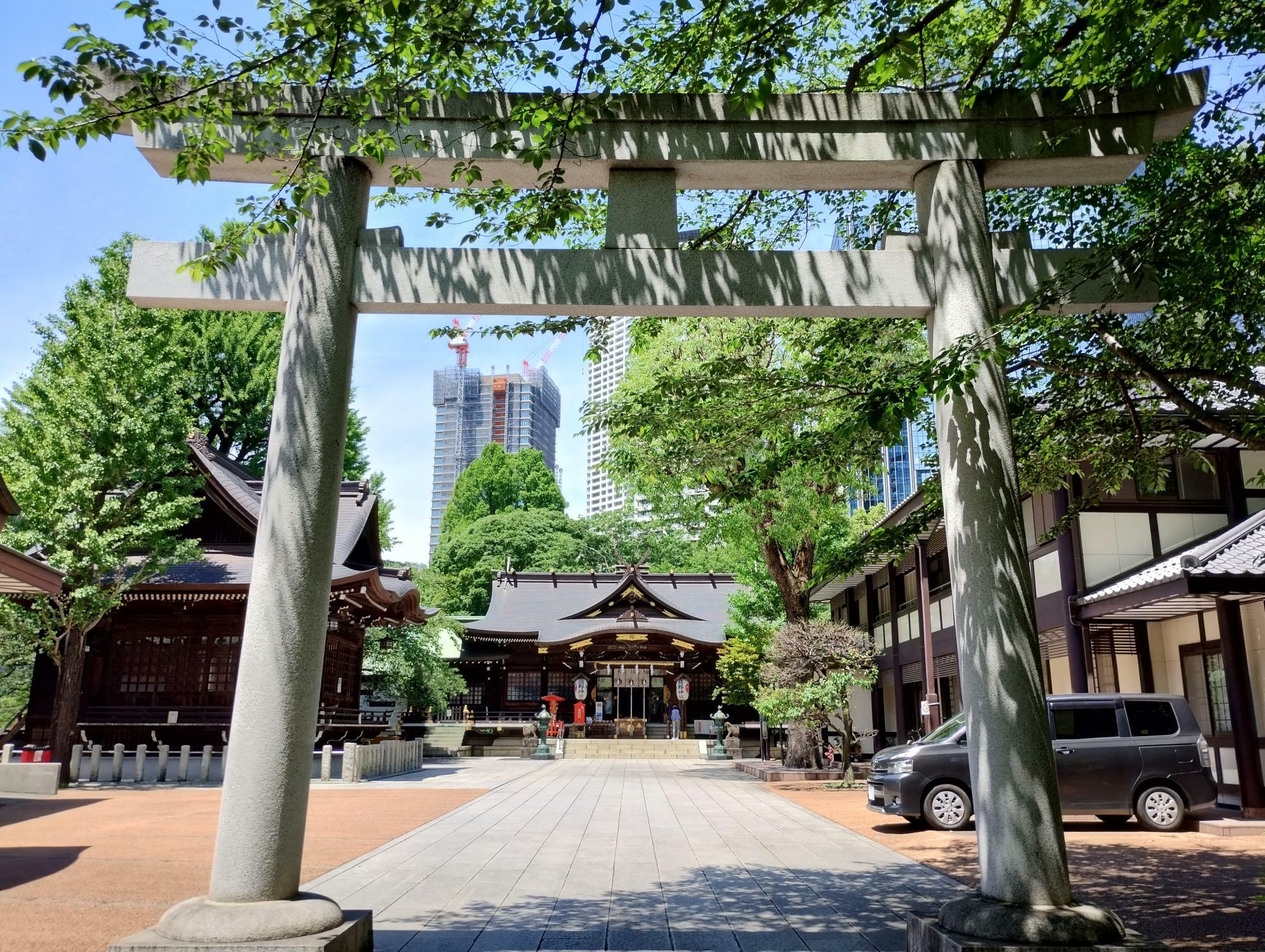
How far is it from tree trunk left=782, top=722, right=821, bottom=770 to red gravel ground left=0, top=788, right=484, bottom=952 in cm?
754

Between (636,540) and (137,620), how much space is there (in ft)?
125

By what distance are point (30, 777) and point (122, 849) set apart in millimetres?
7191

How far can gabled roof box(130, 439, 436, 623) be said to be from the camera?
19.9 m

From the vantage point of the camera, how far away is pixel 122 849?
31.2ft

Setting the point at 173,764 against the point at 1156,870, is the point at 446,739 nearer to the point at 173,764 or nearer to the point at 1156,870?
the point at 173,764

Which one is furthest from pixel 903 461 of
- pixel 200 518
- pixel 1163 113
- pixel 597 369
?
pixel 1163 113

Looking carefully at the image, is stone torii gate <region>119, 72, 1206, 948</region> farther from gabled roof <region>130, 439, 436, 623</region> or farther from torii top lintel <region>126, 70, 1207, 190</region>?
gabled roof <region>130, 439, 436, 623</region>

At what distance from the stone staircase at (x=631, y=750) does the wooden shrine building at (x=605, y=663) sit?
2007 millimetres

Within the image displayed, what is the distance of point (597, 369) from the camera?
71438 millimetres

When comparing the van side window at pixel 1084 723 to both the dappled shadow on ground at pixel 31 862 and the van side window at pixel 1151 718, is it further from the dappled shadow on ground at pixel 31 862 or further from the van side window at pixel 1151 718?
the dappled shadow on ground at pixel 31 862

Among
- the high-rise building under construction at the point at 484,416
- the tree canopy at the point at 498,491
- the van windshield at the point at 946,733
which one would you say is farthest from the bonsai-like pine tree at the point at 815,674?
the high-rise building under construction at the point at 484,416

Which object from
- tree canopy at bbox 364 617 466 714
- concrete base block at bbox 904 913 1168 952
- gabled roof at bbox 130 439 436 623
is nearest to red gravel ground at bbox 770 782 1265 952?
concrete base block at bbox 904 913 1168 952

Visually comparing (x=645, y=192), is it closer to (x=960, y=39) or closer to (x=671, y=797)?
(x=960, y=39)

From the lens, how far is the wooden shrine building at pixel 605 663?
35969 mm
